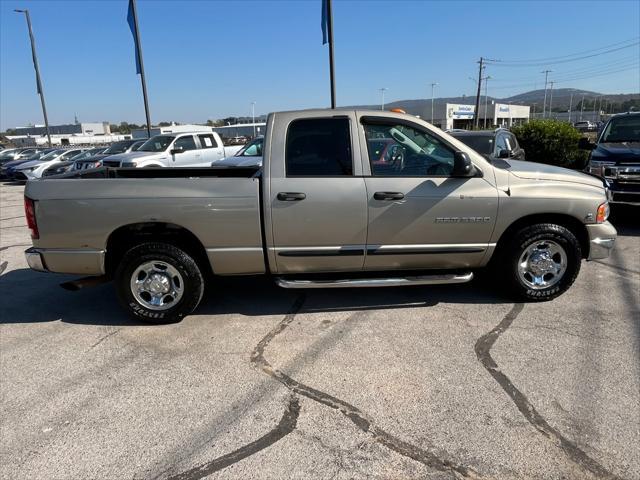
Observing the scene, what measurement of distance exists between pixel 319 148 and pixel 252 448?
2.60 m

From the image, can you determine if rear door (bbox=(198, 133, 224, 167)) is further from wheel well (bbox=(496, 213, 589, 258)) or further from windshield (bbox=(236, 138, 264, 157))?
wheel well (bbox=(496, 213, 589, 258))

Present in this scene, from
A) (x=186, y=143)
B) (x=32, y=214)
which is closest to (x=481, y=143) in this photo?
(x=32, y=214)

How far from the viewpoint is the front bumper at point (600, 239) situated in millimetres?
4496

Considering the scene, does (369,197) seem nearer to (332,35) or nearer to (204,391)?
(204,391)

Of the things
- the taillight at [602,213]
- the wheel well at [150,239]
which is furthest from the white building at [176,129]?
A: the taillight at [602,213]

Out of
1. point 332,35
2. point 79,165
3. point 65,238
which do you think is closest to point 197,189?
point 65,238

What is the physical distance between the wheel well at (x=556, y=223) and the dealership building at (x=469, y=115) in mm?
67515

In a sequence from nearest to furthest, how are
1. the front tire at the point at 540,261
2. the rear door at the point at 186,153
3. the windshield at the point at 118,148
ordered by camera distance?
the front tire at the point at 540,261 < the rear door at the point at 186,153 < the windshield at the point at 118,148

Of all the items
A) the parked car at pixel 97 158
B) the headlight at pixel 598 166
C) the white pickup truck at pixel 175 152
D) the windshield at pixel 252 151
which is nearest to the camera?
the headlight at pixel 598 166

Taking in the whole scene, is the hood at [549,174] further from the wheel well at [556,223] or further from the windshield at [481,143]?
the windshield at [481,143]

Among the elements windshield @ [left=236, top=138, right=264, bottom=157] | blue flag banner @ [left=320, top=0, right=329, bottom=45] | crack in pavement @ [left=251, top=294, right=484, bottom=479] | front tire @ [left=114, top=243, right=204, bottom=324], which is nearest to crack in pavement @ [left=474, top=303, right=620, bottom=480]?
crack in pavement @ [left=251, top=294, right=484, bottom=479]

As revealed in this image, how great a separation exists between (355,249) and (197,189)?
60.0 inches

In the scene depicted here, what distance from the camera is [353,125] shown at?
4.20m

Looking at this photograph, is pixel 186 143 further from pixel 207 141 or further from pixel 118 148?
pixel 118 148
